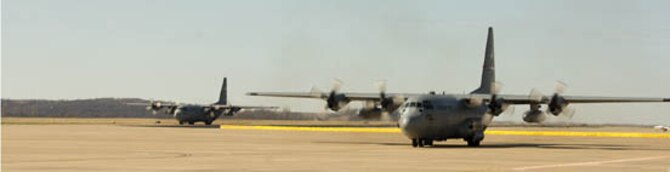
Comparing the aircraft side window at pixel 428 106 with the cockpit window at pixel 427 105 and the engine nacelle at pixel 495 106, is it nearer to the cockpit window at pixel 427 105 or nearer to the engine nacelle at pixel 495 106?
the cockpit window at pixel 427 105

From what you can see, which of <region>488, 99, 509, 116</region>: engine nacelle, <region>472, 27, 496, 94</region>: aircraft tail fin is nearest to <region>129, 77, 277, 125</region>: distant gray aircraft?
<region>472, 27, 496, 94</region>: aircraft tail fin

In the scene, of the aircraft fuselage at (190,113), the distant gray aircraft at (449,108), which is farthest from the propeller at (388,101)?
the aircraft fuselage at (190,113)

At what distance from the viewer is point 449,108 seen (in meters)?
49.2

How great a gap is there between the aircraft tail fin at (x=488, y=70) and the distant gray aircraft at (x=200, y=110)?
2251 inches

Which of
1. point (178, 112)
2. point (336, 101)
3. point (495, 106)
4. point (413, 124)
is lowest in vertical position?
point (178, 112)

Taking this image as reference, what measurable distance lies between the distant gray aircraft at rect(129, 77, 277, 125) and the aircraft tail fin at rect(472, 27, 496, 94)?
57175mm

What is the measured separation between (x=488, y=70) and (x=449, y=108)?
12413mm

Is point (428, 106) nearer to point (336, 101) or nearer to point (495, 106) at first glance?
point (495, 106)

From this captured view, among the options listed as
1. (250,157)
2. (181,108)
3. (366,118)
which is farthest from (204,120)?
(250,157)

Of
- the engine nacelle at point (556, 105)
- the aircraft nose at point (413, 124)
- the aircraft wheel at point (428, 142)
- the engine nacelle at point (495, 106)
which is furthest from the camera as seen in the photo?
the engine nacelle at point (495, 106)

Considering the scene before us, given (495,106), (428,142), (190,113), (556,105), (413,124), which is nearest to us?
(413,124)

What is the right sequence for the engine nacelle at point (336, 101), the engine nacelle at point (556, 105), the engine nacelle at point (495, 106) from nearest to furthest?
the engine nacelle at point (556, 105)
the engine nacelle at point (495, 106)
the engine nacelle at point (336, 101)

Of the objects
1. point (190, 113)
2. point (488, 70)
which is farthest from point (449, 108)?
point (190, 113)

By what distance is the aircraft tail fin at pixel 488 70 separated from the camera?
60375 mm
